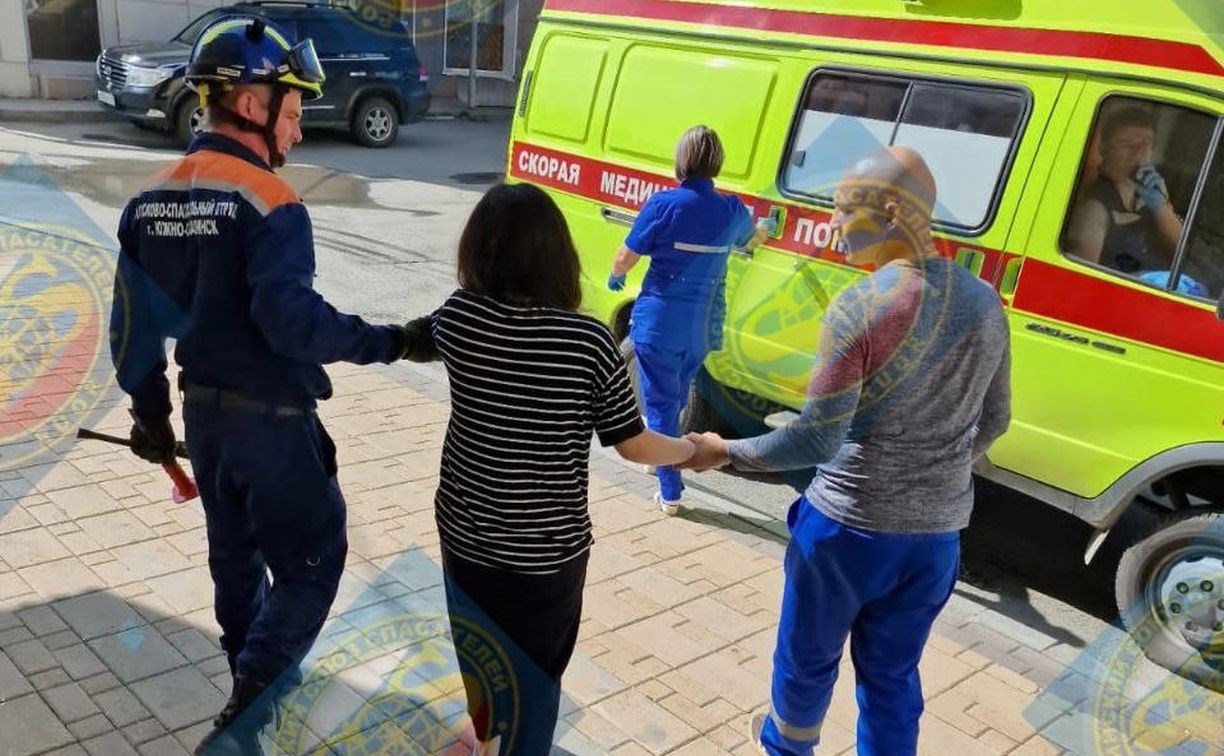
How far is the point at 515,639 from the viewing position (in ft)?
8.45

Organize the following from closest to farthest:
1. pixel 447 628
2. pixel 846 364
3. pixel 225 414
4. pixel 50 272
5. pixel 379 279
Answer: pixel 846 364
pixel 225 414
pixel 447 628
pixel 50 272
pixel 379 279

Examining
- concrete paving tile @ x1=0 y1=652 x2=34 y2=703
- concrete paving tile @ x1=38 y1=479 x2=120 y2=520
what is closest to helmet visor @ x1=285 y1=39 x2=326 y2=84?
concrete paving tile @ x1=0 y1=652 x2=34 y2=703

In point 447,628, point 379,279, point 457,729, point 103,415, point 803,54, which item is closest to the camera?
point 457,729

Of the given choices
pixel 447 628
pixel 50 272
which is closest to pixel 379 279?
pixel 50 272

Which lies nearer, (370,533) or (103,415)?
(370,533)

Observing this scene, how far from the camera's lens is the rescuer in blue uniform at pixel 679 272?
4605mm

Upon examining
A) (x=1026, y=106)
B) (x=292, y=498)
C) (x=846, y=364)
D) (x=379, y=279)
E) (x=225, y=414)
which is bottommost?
(x=379, y=279)

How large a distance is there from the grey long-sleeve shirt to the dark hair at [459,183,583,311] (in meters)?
0.65

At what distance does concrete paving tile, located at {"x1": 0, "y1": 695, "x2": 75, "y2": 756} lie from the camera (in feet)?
9.71

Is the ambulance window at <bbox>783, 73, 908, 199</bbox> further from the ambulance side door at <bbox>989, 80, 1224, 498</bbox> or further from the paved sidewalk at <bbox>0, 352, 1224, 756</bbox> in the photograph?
the paved sidewalk at <bbox>0, 352, 1224, 756</bbox>

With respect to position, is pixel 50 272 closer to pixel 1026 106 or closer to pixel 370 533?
pixel 370 533

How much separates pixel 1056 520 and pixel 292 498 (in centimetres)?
436

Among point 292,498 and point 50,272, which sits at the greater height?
point 292,498

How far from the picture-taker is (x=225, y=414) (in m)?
2.67
